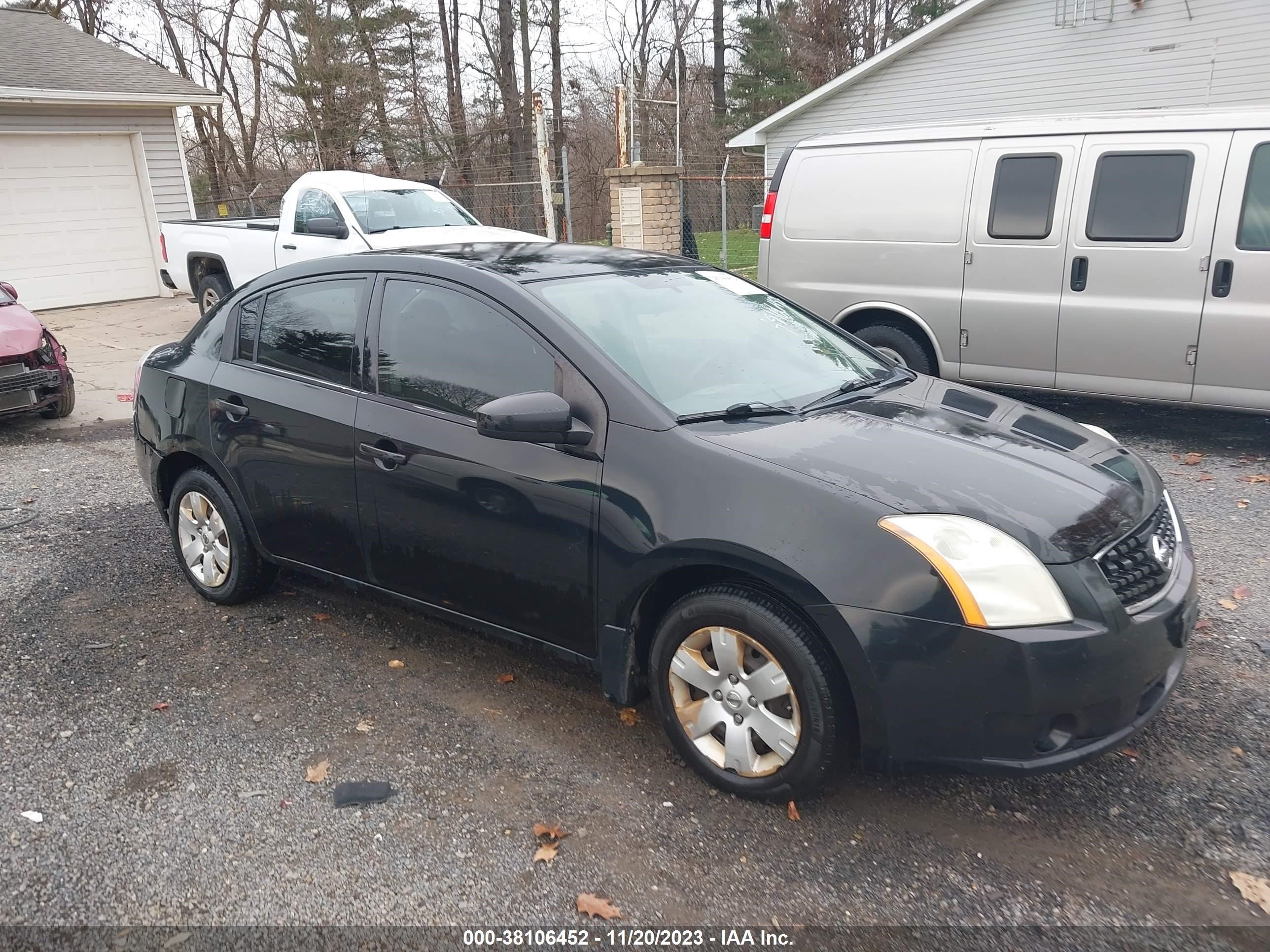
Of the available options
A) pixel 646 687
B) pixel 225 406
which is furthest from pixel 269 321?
pixel 646 687

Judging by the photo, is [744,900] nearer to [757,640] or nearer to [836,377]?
[757,640]

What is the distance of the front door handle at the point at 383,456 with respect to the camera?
3.60 metres

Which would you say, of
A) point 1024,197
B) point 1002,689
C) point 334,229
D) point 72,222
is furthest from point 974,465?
point 72,222

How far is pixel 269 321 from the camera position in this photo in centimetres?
426

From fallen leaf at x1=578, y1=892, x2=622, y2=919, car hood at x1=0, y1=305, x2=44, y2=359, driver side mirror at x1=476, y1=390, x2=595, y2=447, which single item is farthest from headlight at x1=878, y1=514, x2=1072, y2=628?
car hood at x1=0, y1=305, x2=44, y2=359

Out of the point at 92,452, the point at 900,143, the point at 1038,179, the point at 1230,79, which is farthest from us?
the point at 1230,79

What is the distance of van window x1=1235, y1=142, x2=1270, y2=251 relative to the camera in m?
5.95

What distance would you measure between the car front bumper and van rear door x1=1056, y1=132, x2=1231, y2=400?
4239mm

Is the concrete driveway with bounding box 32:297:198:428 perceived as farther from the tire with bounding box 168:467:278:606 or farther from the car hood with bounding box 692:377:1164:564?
the car hood with bounding box 692:377:1164:564

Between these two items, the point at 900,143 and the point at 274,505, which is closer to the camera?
the point at 274,505

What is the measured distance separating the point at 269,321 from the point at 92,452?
428cm

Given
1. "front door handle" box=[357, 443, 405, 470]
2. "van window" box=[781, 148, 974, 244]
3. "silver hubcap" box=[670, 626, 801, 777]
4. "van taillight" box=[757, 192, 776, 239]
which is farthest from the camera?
"van taillight" box=[757, 192, 776, 239]

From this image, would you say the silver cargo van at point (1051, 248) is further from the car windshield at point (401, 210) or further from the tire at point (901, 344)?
the car windshield at point (401, 210)

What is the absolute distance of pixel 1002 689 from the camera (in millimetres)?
2562
